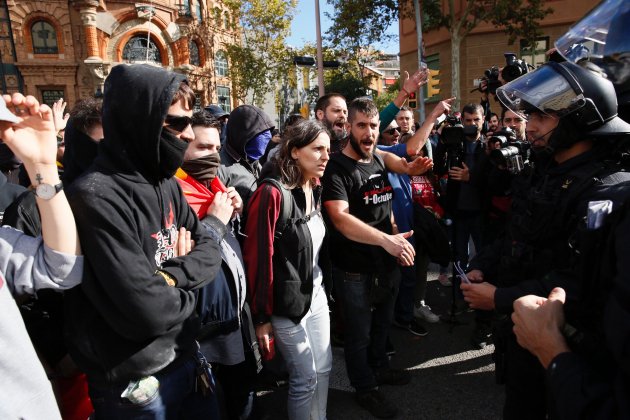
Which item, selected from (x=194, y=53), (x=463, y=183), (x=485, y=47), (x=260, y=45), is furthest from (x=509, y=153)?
(x=194, y=53)

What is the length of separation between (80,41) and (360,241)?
2947cm

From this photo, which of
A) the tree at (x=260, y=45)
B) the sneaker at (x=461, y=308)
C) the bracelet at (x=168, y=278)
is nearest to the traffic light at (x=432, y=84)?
the sneaker at (x=461, y=308)

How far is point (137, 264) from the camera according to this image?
52.9 inches

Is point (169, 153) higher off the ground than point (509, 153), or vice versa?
point (169, 153)

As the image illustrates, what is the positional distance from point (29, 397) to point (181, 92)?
3.93 ft

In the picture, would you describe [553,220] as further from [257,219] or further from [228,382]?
[228,382]

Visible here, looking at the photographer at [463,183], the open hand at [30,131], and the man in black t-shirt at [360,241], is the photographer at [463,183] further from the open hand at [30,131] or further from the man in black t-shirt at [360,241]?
the open hand at [30,131]

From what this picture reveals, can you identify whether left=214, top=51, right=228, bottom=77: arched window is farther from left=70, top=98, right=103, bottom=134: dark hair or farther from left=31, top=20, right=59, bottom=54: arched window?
left=70, top=98, right=103, bottom=134: dark hair

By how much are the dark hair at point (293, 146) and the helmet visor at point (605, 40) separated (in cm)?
135

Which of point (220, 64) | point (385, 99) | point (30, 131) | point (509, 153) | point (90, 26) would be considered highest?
point (90, 26)

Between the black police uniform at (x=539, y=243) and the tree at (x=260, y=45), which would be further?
the tree at (x=260, y=45)

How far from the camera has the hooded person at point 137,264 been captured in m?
1.32

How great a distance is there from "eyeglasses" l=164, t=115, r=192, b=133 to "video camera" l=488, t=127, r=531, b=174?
2.07m

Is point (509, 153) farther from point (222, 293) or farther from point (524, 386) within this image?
point (222, 293)
